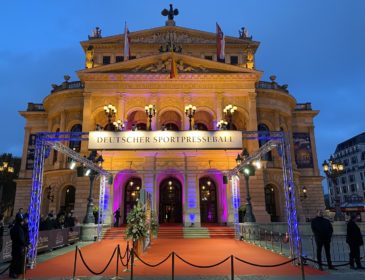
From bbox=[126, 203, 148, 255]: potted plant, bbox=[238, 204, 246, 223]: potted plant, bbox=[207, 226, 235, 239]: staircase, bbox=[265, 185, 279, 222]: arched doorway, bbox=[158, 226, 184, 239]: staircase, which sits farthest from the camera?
bbox=[265, 185, 279, 222]: arched doorway

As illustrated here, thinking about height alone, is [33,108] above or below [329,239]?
above

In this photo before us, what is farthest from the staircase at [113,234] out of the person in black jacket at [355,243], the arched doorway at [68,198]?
the person in black jacket at [355,243]

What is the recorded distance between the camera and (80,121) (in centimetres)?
3259

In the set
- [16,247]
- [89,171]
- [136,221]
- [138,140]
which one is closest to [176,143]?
[138,140]

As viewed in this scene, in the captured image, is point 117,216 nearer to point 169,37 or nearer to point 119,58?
point 119,58

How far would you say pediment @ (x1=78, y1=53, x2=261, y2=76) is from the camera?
2992 cm

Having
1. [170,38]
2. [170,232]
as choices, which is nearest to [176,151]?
[170,232]

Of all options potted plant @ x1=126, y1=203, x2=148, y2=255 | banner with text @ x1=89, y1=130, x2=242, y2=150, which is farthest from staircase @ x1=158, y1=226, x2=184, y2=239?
potted plant @ x1=126, y1=203, x2=148, y2=255

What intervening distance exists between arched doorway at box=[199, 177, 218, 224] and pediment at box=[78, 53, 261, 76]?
428 inches

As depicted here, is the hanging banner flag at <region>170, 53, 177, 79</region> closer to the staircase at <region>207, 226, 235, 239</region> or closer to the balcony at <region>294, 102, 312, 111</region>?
the staircase at <region>207, 226, 235, 239</region>

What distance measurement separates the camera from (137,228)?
1294 cm

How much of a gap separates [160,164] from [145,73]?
8890mm

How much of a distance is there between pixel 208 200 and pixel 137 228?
17853 mm

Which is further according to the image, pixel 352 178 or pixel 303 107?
pixel 352 178
